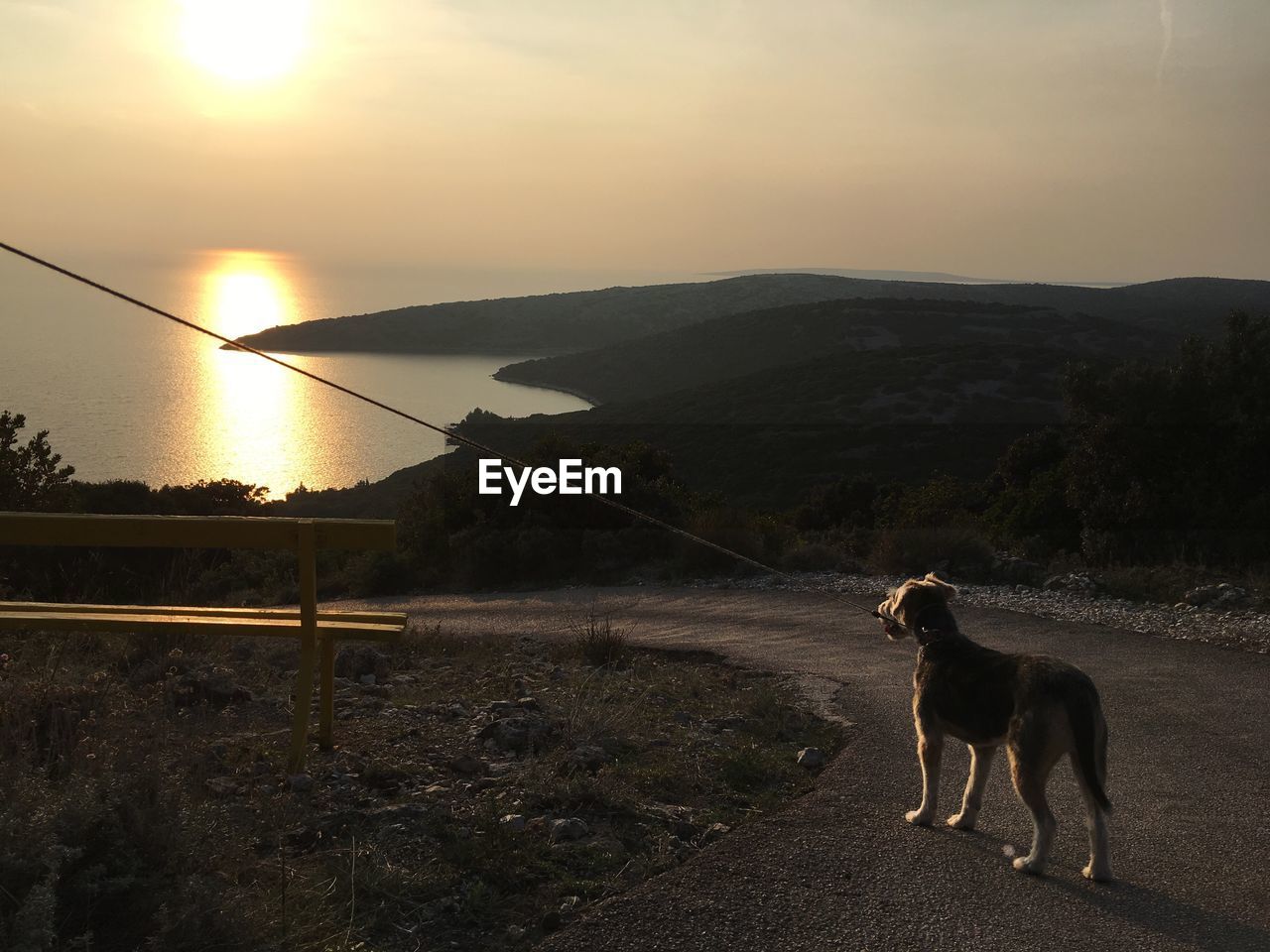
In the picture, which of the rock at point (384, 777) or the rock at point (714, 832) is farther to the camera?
the rock at point (384, 777)

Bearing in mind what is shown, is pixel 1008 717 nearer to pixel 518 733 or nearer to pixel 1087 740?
pixel 1087 740

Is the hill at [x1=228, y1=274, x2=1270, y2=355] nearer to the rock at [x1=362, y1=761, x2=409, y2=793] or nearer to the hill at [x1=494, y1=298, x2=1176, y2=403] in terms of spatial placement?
the hill at [x1=494, y1=298, x2=1176, y2=403]

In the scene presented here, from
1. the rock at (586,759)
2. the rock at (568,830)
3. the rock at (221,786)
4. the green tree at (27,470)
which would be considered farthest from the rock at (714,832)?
the green tree at (27,470)

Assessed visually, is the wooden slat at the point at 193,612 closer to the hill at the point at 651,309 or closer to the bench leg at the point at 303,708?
the bench leg at the point at 303,708

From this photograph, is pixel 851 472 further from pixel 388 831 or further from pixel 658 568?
pixel 388 831

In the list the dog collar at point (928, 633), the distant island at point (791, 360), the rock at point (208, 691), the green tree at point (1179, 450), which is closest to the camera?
the dog collar at point (928, 633)

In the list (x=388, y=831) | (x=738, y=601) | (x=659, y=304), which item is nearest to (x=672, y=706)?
(x=388, y=831)
